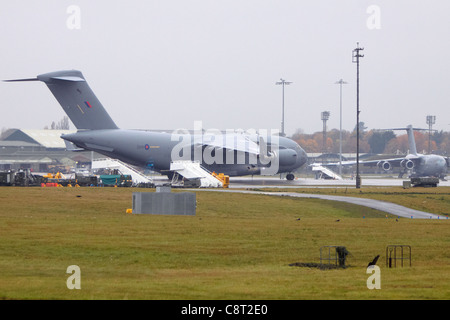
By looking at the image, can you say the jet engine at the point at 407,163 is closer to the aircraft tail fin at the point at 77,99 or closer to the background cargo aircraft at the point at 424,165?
the background cargo aircraft at the point at 424,165

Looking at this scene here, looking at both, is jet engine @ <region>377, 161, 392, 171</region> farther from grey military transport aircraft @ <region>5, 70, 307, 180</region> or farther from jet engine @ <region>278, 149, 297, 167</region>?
jet engine @ <region>278, 149, 297, 167</region>

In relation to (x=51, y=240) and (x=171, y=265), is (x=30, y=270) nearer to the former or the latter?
(x=171, y=265)

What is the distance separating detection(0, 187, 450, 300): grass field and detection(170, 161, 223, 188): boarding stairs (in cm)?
1723

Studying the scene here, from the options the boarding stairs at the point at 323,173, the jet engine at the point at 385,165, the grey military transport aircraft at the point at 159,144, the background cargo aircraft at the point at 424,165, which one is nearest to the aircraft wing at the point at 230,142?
the grey military transport aircraft at the point at 159,144

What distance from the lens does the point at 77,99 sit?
235 ft

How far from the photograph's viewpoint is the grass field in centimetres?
1911

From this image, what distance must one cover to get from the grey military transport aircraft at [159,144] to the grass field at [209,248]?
18.9m

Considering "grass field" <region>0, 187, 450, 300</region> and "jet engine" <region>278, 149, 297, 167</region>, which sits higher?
"jet engine" <region>278, 149, 297, 167</region>

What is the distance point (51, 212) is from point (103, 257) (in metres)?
18.3

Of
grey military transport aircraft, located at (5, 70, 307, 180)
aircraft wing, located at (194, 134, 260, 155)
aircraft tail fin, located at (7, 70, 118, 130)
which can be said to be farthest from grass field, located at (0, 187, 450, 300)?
aircraft wing, located at (194, 134, 260, 155)

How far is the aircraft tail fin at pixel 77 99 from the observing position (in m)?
70.5

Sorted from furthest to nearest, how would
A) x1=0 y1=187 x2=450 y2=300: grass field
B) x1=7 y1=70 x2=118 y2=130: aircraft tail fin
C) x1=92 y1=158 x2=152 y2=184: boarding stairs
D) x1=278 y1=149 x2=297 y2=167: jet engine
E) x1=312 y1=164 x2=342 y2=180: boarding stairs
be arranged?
x1=312 y1=164 x2=342 y2=180: boarding stairs → x1=278 y1=149 x2=297 y2=167: jet engine → x1=92 y1=158 x2=152 y2=184: boarding stairs → x1=7 y1=70 x2=118 y2=130: aircraft tail fin → x1=0 y1=187 x2=450 y2=300: grass field
